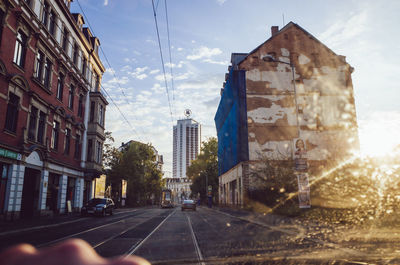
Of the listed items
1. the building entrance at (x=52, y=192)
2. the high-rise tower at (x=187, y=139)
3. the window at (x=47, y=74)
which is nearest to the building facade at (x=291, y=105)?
the building entrance at (x=52, y=192)

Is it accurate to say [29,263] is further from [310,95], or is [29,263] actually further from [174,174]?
[174,174]

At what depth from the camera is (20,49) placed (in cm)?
1748

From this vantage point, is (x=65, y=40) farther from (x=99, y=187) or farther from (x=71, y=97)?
(x=99, y=187)

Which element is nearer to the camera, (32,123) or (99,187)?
(32,123)

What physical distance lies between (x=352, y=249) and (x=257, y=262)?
266cm

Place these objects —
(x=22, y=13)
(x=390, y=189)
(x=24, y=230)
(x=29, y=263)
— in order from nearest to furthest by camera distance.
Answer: (x=29, y=263) → (x=24, y=230) → (x=390, y=189) → (x=22, y=13)

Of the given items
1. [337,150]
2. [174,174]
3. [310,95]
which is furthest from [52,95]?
[174,174]

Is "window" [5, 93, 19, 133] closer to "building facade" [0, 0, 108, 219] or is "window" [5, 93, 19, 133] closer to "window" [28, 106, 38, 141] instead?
"building facade" [0, 0, 108, 219]

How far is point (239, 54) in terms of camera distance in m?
35.2

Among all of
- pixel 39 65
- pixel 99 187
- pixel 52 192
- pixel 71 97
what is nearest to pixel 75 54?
pixel 71 97

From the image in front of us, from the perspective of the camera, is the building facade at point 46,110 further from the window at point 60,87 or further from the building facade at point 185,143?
the building facade at point 185,143

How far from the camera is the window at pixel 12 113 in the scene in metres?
16.5

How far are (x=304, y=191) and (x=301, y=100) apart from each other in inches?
725

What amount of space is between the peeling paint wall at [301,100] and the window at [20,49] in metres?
19.4
